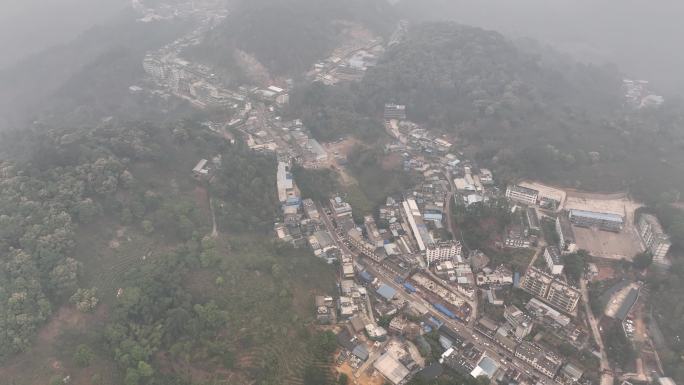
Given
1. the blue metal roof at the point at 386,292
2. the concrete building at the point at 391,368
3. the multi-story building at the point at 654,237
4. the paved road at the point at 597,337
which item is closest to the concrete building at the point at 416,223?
the blue metal roof at the point at 386,292

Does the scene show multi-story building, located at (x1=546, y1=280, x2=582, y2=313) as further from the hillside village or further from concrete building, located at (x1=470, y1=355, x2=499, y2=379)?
concrete building, located at (x1=470, y1=355, x2=499, y2=379)

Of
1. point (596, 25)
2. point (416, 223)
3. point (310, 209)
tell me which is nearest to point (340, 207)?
point (310, 209)

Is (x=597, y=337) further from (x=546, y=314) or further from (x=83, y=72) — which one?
(x=83, y=72)

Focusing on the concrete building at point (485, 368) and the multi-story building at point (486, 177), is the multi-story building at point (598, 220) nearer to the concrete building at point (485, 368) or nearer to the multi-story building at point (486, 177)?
the multi-story building at point (486, 177)

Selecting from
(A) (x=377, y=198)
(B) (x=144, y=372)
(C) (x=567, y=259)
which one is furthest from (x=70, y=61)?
(C) (x=567, y=259)

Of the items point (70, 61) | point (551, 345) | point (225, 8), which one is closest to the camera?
point (551, 345)

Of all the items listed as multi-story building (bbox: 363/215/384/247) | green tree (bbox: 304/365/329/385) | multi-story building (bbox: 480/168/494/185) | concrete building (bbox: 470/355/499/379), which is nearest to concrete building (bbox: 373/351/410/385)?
green tree (bbox: 304/365/329/385)

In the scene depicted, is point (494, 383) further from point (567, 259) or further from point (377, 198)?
point (377, 198)
